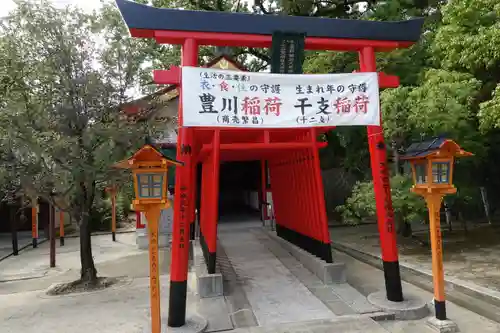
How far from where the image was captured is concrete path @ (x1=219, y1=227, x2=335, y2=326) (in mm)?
7113

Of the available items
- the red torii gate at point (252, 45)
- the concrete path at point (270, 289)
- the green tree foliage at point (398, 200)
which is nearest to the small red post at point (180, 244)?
the red torii gate at point (252, 45)

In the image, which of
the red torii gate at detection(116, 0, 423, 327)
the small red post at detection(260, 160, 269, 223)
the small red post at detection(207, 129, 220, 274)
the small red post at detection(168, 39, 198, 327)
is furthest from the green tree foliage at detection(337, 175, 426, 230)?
the small red post at detection(260, 160, 269, 223)

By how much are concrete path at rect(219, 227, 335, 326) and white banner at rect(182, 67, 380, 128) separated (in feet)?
11.4

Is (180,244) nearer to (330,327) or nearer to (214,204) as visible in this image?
(214,204)

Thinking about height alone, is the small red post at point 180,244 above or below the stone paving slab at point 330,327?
above

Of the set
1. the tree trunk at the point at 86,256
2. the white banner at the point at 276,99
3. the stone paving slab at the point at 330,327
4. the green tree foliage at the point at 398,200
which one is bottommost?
the stone paving slab at the point at 330,327

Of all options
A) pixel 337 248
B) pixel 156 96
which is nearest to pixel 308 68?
pixel 156 96

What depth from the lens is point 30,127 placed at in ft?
28.7

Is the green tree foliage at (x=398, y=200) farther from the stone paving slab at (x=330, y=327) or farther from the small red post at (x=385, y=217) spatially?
the stone paving slab at (x=330, y=327)

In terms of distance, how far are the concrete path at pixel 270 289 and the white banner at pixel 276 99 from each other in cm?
347

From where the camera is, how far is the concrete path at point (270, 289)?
7.11m

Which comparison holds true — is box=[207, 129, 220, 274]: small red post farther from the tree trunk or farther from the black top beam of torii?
the tree trunk

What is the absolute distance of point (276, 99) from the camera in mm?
6914

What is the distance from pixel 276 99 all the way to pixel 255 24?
146cm
